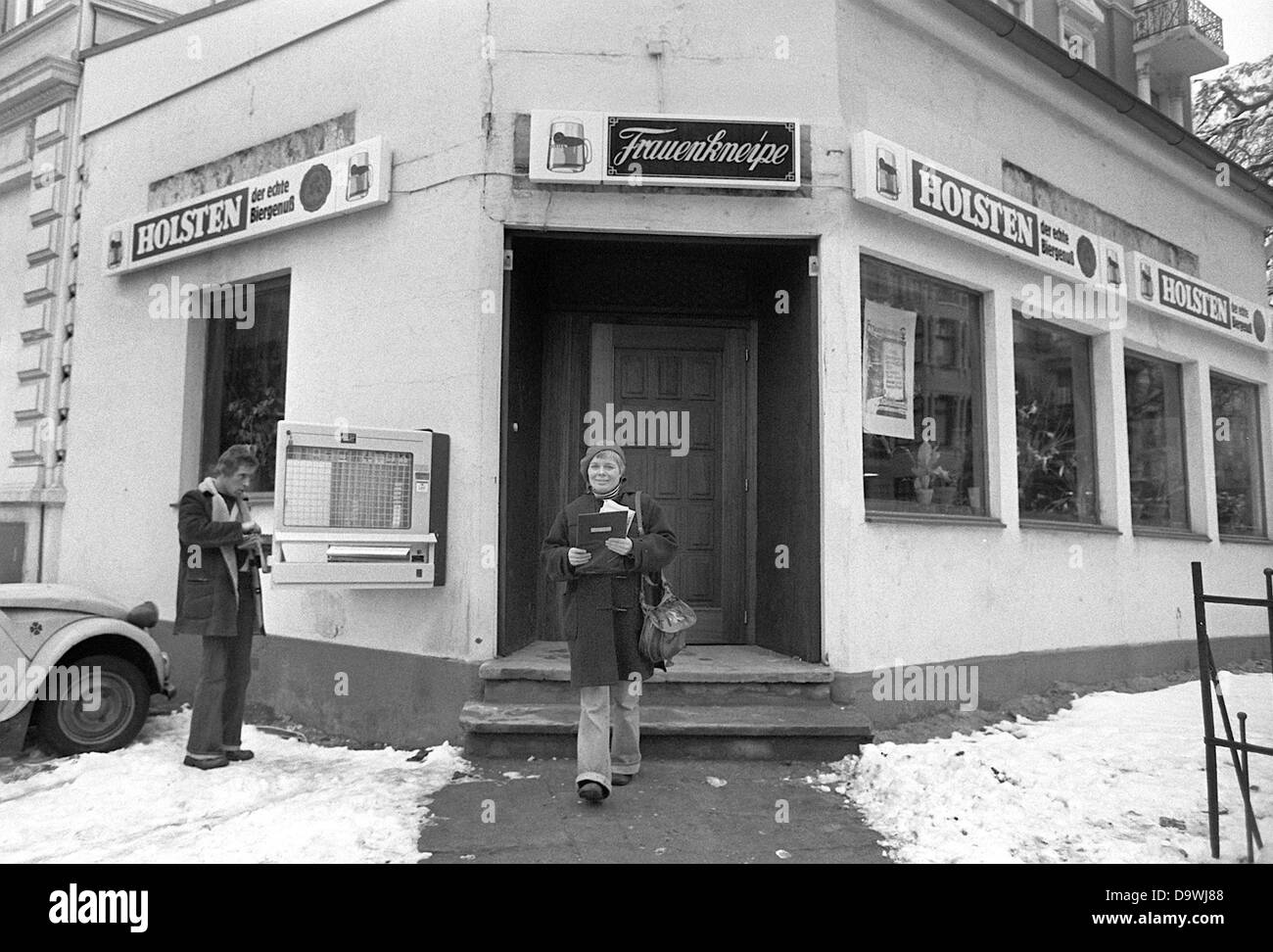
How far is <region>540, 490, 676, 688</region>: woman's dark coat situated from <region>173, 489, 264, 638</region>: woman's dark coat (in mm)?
2053

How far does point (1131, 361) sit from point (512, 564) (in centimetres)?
699

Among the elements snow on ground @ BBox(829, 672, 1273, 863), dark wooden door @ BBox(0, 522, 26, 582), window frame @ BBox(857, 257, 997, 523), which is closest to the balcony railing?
window frame @ BBox(857, 257, 997, 523)

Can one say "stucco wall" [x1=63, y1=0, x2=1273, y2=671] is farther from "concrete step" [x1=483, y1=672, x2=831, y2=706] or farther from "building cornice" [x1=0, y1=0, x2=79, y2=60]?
"building cornice" [x1=0, y1=0, x2=79, y2=60]

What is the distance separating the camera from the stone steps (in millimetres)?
5332

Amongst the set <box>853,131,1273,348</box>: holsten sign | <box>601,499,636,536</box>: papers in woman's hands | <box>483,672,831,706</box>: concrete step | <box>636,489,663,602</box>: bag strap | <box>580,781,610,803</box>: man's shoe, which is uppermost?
<box>853,131,1273,348</box>: holsten sign

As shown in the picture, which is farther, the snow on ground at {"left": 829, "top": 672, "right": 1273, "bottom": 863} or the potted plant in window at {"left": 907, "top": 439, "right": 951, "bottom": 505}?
the potted plant in window at {"left": 907, "top": 439, "right": 951, "bottom": 505}

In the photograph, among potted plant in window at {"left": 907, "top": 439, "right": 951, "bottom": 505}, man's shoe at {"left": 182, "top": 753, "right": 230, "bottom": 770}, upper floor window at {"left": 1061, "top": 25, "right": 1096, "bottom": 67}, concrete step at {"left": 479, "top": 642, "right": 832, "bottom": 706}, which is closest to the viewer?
man's shoe at {"left": 182, "top": 753, "right": 230, "bottom": 770}

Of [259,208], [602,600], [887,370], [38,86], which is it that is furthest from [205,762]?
[38,86]

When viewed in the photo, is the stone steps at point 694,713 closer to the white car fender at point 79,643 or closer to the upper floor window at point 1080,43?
the white car fender at point 79,643

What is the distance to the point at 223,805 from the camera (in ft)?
15.2

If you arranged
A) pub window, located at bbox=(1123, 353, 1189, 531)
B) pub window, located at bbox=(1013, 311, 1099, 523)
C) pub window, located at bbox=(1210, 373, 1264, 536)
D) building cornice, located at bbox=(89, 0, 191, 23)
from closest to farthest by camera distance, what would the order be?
1. pub window, located at bbox=(1013, 311, 1099, 523)
2. building cornice, located at bbox=(89, 0, 191, 23)
3. pub window, located at bbox=(1123, 353, 1189, 531)
4. pub window, located at bbox=(1210, 373, 1264, 536)

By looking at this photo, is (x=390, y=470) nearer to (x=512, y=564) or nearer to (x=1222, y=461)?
(x=512, y=564)
